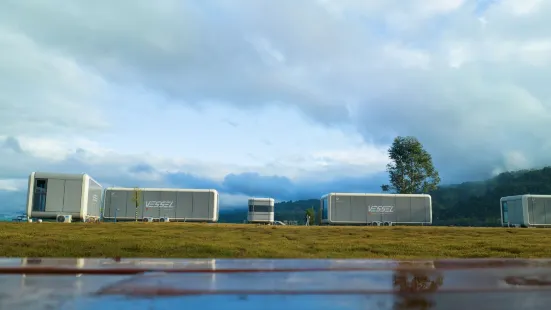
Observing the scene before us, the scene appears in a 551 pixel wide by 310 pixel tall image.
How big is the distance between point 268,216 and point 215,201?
7.87 m

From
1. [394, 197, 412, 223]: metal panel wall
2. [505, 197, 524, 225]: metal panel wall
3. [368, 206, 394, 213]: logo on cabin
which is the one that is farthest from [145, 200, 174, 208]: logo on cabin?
[505, 197, 524, 225]: metal panel wall

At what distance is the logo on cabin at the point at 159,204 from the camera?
40.1 m

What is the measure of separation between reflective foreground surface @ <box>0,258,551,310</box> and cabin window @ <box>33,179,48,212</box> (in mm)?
21584

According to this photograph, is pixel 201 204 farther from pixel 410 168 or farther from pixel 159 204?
pixel 410 168

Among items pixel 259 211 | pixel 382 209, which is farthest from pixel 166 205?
pixel 382 209

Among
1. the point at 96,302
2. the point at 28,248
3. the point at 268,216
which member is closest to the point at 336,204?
the point at 268,216

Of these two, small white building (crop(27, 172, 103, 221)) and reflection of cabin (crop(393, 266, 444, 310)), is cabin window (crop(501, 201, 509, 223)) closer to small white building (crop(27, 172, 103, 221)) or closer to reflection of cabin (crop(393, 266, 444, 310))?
reflection of cabin (crop(393, 266, 444, 310))

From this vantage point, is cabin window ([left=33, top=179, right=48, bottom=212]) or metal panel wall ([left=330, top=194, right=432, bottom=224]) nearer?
cabin window ([left=33, top=179, right=48, bottom=212])

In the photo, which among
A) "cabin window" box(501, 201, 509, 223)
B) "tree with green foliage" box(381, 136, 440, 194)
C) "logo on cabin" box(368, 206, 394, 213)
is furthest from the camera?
"tree with green foliage" box(381, 136, 440, 194)

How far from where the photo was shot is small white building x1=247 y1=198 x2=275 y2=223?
46.3 metres

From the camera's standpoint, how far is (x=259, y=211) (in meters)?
46.5

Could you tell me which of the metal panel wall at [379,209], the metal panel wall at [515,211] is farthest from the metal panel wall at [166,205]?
the metal panel wall at [515,211]

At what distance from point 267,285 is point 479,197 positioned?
318ft

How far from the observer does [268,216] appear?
46750mm
